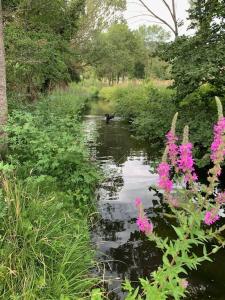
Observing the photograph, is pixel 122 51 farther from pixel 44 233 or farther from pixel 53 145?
pixel 44 233

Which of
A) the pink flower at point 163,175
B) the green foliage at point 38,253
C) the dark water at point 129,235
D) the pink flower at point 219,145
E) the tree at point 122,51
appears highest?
the tree at point 122,51

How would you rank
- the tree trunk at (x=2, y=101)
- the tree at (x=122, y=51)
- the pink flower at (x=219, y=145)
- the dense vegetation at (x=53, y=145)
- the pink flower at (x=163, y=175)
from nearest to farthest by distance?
the pink flower at (x=219, y=145) → the pink flower at (x=163, y=175) → the dense vegetation at (x=53, y=145) → the tree trunk at (x=2, y=101) → the tree at (x=122, y=51)

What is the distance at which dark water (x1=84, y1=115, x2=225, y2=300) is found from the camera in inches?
197

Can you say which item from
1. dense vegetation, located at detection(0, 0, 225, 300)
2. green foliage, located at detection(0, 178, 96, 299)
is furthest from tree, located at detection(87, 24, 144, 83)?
green foliage, located at detection(0, 178, 96, 299)

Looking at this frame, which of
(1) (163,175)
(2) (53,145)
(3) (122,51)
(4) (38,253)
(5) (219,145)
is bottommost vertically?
(4) (38,253)

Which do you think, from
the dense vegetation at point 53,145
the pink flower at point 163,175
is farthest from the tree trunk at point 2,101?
the pink flower at point 163,175

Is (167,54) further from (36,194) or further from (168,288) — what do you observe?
(168,288)

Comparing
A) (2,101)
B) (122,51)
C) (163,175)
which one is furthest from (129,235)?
(122,51)

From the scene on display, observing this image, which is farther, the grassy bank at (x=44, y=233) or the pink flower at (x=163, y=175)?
the grassy bank at (x=44, y=233)

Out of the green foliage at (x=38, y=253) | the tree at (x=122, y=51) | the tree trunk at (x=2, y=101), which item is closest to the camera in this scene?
the green foliage at (x=38, y=253)

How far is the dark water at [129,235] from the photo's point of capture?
5.01m

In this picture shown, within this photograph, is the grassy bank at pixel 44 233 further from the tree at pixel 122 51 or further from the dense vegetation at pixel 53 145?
the tree at pixel 122 51

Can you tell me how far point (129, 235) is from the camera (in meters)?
6.42

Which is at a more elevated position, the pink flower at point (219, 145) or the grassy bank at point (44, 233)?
the pink flower at point (219, 145)
